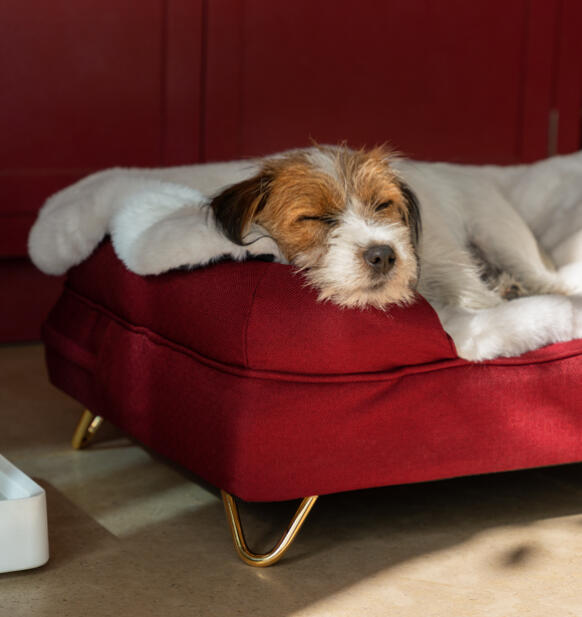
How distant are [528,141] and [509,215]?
216 cm

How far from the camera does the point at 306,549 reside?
7.37 ft

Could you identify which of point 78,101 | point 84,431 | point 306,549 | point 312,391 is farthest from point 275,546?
point 78,101

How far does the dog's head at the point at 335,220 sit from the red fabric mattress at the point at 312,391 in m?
0.06

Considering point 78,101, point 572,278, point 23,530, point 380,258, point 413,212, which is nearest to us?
point 23,530

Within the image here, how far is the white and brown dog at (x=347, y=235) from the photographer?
218cm

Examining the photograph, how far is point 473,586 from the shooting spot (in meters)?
2.08

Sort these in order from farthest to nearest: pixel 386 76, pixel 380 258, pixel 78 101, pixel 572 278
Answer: pixel 386 76, pixel 78 101, pixel 572 278, pixel 380 258

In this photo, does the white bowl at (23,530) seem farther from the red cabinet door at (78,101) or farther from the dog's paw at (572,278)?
the red cabinet door at (78,101)

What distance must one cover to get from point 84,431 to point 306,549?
93 centimetres

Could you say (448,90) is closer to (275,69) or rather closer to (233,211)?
(275,69)

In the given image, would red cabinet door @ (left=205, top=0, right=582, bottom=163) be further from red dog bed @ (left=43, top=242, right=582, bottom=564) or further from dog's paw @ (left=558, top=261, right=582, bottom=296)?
red dog bed @ (left=43, top=242, right=582, bottom=564)

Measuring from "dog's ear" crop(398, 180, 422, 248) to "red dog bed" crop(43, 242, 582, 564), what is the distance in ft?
0.94

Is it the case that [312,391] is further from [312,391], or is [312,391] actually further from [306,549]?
[306,549]

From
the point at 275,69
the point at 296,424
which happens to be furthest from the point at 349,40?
the point at 296,424
